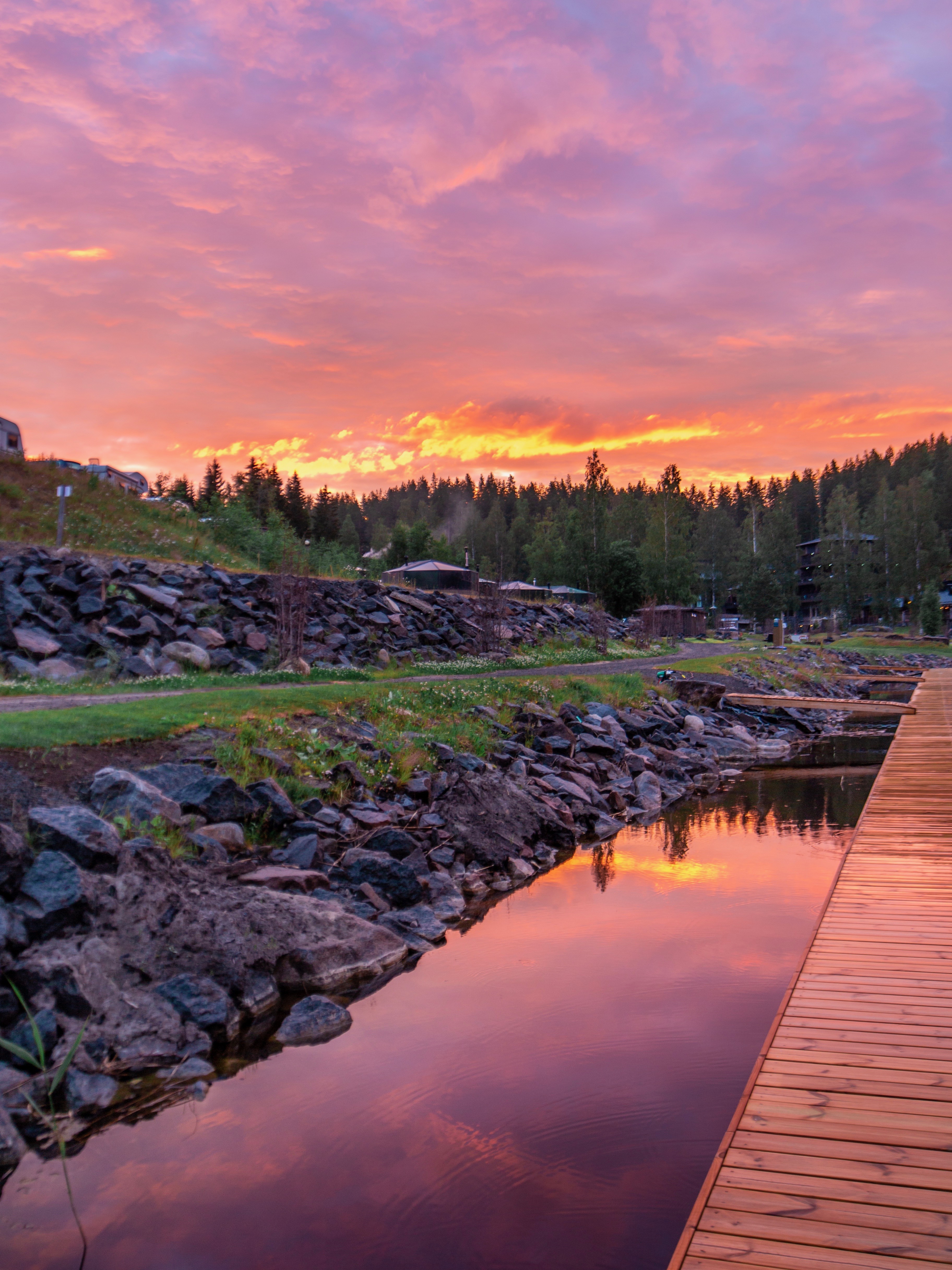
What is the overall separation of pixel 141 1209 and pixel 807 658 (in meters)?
45.6

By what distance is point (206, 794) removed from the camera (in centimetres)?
1013

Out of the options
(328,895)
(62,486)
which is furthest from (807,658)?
(328,895)

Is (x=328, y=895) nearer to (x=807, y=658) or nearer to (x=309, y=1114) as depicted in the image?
(x=309, y=1114)

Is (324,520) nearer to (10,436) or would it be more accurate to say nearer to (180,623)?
(10,436)

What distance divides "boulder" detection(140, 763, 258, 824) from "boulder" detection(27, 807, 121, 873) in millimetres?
2159

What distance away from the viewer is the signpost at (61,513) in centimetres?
2428

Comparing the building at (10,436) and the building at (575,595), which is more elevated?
the building at (10,436)

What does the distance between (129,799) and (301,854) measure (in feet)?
6.65

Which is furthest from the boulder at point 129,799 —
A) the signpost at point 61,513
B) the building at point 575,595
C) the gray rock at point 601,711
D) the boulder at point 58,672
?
the building at point 575,595

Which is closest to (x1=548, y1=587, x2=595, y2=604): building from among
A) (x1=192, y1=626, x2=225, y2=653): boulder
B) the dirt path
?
the dirt path

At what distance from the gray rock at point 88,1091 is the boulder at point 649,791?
1132 cm

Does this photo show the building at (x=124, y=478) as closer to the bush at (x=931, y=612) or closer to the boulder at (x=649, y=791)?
the boulder at (x=649, y=791)

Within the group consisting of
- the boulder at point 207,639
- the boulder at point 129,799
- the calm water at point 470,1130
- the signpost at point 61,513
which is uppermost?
the signpost at point 61,513

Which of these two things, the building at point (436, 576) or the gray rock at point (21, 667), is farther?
the building at point (436, 576)
